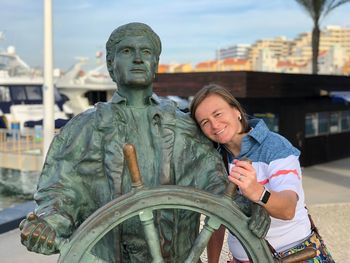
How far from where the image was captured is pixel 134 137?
1.72 metres

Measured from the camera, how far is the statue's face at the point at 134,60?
5.40 feet

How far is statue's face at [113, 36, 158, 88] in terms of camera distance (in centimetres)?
165

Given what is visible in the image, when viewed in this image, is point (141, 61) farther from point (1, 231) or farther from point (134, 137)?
point (1, 231)

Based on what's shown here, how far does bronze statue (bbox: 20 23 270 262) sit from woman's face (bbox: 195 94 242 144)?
8 cm

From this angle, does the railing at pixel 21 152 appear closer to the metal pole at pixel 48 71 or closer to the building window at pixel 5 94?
the metal pole at pixel 48 71

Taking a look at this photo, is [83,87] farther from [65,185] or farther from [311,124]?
[65,185]

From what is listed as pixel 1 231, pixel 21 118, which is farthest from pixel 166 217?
pixel 21 118

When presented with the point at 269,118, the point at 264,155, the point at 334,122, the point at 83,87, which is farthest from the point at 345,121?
the point at 83,87

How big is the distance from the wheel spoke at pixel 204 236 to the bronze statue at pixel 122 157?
0.21m

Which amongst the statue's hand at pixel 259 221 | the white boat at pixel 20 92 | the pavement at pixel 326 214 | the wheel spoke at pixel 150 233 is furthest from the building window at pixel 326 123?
the white boat at pixel 20 92

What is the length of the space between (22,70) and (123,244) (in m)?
30.8

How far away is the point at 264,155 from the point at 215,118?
0.93 ft

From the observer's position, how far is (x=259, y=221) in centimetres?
144

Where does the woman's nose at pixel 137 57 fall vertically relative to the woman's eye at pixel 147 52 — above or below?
below
